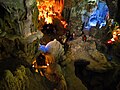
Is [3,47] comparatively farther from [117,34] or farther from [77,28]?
[117,34]

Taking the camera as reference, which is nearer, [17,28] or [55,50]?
[17,28]

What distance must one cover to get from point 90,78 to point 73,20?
22.2 feet

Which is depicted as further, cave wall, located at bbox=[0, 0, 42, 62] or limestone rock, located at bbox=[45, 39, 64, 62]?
limestone rock, located at bbox=[45, 39, 64, 62]

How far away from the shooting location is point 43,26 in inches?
818

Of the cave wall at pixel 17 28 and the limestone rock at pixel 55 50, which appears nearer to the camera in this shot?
the cave wall at pixel 17 28

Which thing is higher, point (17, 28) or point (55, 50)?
point (17, 28)

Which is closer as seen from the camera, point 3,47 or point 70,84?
point 3,47

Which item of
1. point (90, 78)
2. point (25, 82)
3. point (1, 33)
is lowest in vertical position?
point (90, 78)

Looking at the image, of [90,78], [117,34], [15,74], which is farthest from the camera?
[117,34]

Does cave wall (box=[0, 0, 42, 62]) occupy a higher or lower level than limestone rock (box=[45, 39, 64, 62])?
higher

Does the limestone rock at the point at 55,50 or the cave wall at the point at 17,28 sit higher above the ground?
the cave wall at the point at 17,28

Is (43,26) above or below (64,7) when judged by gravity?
below

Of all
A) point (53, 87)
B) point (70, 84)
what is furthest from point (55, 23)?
point (53, 87)

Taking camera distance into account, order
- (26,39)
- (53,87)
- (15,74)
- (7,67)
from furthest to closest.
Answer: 1. (26,39)
2. (53,87)
3. (7,67)
4. (15,74)
